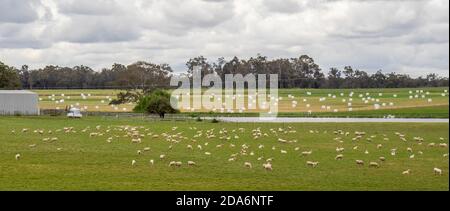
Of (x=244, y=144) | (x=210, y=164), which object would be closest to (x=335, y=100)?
(x=244, y=144)

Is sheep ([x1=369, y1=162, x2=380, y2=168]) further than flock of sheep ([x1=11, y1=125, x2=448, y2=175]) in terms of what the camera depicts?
No

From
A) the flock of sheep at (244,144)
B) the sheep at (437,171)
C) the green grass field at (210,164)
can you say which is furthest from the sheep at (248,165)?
Result: the sheep at (437,171)

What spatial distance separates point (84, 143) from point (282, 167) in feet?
48.9

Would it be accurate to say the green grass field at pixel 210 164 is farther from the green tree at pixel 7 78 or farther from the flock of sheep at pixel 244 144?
the green tree at pixel 7 78

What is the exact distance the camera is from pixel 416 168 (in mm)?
30469

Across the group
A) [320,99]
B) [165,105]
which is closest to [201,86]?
[320,99]

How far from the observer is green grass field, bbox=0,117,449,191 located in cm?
2542

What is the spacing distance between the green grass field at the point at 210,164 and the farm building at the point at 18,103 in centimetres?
4163

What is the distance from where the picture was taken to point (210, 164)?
102 feet

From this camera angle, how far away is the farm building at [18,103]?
8650cm

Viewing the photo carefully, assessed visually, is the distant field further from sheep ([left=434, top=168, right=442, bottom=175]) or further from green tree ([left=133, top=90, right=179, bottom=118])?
sheep ([left=434, top=168, right=442, bottom=175])

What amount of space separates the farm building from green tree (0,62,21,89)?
95.7 feet

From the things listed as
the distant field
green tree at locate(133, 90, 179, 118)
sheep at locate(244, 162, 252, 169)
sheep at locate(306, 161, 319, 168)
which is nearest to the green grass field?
sheep at locate(306, 161, 319, 168)
